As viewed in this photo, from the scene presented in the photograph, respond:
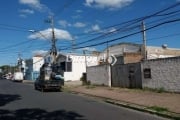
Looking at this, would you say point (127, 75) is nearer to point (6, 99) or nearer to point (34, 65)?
point (6, 99)

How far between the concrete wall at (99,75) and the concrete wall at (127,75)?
111 centimetres

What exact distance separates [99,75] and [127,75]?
22.5 ft

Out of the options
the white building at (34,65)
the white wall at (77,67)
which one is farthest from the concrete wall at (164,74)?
the white building at (34,65)

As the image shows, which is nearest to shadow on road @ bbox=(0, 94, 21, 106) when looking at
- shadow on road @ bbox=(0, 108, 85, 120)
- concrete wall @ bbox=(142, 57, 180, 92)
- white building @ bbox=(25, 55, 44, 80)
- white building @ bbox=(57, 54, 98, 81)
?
shadow on road @ bbox=(0, 108, 85, 120)

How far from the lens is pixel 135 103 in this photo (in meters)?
18.9

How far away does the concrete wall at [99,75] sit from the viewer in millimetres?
34422

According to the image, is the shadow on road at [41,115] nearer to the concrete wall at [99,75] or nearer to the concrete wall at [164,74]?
the concrete wall at [164,74]

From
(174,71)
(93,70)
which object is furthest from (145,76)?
(93,70)

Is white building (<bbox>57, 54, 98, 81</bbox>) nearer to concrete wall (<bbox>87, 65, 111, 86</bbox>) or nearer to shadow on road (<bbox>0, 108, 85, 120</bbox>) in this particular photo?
concrete wall (<bbox>87, 65, 111, 86</bbox>)

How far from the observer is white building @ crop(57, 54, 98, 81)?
56031 millimetres

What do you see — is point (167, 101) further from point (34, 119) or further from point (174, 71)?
point (34, 119)

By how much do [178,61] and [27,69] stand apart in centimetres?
7464

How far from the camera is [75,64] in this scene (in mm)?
56375

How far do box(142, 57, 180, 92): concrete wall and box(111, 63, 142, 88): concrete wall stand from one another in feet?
4.23
